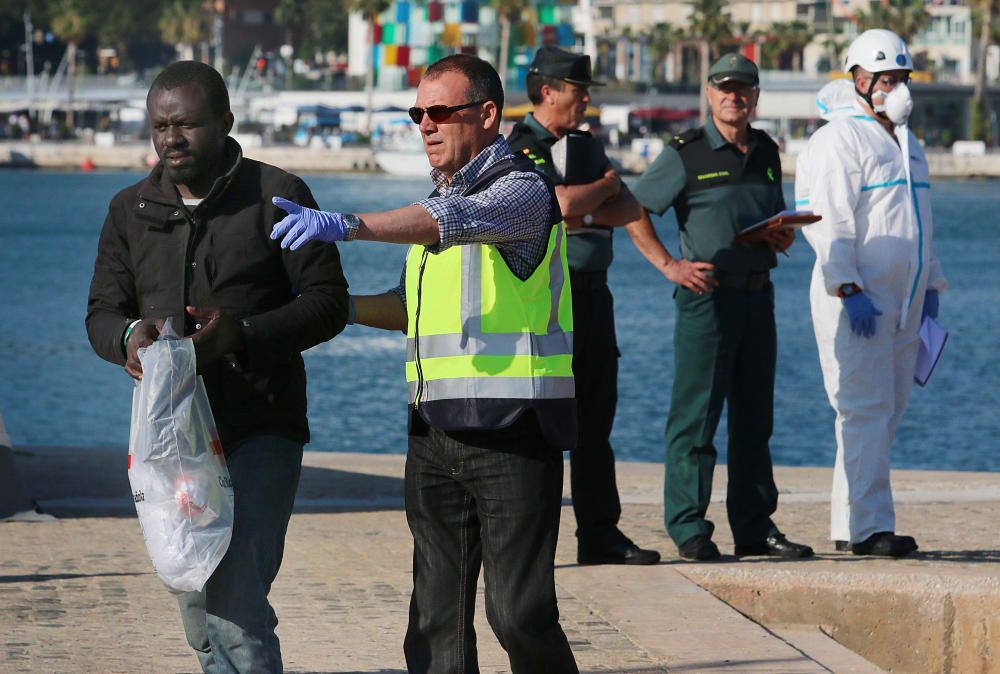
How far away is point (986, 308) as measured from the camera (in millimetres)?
43062

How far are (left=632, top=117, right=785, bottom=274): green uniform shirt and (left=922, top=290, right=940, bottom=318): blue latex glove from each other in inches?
33.2

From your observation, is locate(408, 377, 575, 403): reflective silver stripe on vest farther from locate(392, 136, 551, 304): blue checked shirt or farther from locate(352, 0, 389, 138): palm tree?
locate(352, 0, 389, 138): palm tree

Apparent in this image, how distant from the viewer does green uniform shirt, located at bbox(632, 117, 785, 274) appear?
796 cm

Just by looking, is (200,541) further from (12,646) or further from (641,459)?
(641,459)

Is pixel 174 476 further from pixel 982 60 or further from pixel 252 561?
pixel 982 60

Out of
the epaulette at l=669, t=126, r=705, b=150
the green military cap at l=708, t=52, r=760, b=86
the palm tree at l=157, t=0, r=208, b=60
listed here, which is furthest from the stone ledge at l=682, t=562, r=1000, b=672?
the palm tree at l=157, t=0, r=208, b=60

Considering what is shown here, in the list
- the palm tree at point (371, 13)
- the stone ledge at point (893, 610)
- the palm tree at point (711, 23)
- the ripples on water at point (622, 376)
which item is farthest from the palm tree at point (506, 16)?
the stone ledge at point (893, 610)

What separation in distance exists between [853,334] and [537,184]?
3610 millimetres

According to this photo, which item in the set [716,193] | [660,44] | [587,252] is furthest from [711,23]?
[587,252]

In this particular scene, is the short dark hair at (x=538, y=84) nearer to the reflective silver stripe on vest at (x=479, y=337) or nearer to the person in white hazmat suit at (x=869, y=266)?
the person in white hazmat suit at (x=869, y=266)

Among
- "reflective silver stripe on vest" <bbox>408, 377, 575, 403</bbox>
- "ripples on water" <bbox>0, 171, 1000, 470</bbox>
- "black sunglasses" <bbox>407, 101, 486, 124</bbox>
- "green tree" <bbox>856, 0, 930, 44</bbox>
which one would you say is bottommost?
"ripples on water" <bbox>0, 171, 1000, 470</bbox>

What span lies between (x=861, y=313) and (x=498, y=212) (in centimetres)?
369

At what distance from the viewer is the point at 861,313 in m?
7.91

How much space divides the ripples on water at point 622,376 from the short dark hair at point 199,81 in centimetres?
1597
